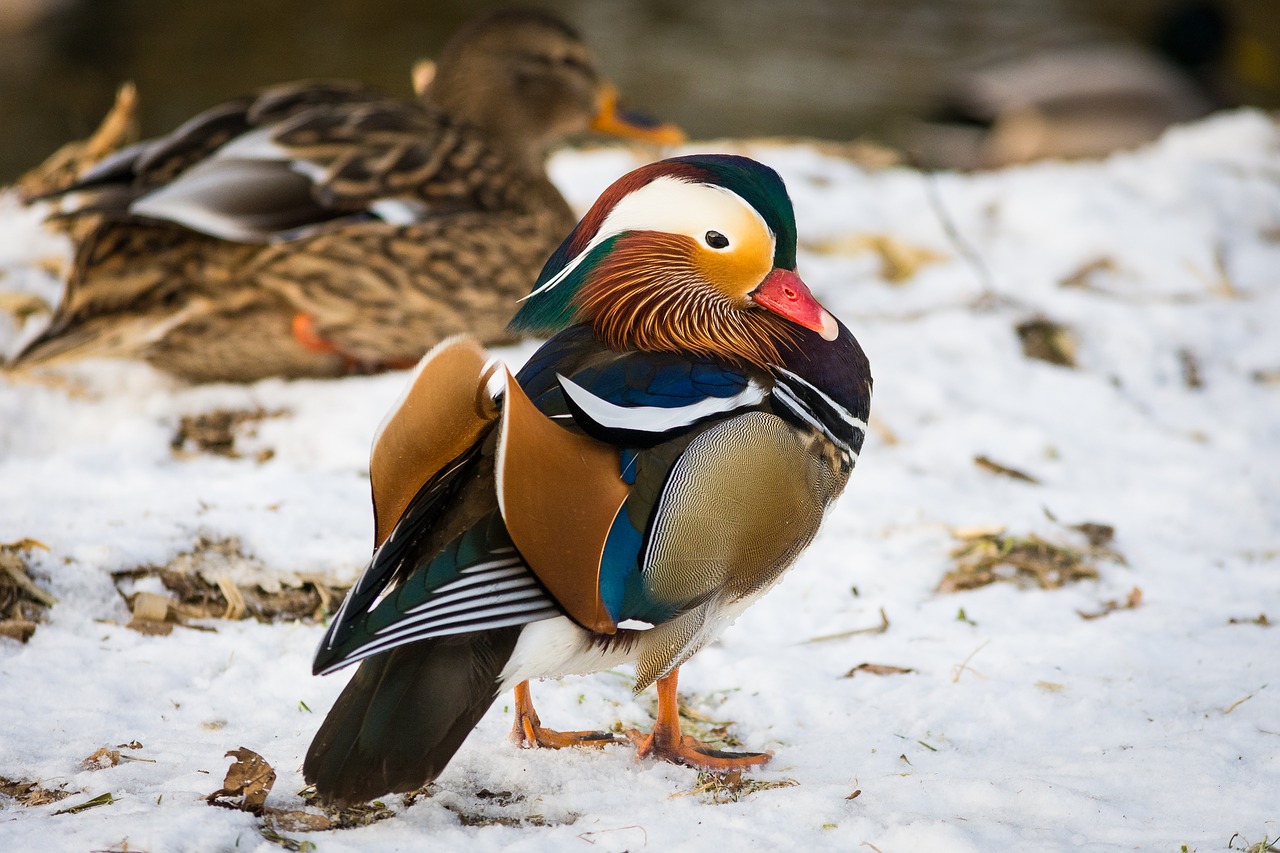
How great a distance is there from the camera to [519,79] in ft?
14.1

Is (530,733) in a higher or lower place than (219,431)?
lower

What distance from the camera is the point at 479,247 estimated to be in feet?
12.4

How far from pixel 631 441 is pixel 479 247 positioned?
6.40 ft

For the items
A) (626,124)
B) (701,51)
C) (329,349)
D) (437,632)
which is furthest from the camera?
(701,51)

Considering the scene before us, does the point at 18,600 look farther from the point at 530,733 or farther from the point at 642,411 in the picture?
the point at 642,411

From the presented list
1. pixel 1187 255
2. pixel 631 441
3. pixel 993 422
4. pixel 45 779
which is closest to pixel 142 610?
pixel 45 779

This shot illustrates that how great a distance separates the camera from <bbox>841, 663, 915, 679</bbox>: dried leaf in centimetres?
258

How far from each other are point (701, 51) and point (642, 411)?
8.77 m

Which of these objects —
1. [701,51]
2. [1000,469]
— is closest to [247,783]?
[1000,469]

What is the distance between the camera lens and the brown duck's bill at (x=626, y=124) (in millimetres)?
4469

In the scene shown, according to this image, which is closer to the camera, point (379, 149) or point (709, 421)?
point (709, 421)

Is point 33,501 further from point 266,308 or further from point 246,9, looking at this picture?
point 246,9

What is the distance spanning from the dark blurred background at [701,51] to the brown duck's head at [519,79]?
4.24 metres

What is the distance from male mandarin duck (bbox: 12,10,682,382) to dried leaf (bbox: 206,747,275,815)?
1.87 m
